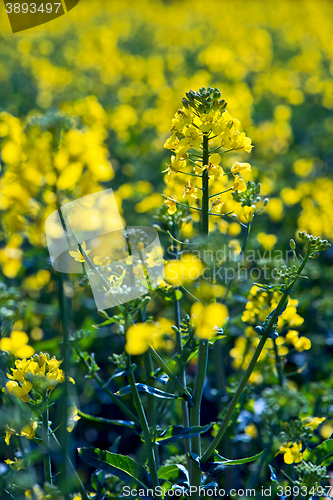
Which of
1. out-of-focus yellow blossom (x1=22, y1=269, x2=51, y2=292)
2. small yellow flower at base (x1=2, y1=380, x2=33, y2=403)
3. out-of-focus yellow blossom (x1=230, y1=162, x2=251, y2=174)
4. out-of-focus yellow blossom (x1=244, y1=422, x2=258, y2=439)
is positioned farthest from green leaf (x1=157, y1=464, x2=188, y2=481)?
out-of-focus yellow blossom (x1=22, y1=269, x2=51, y2=292)

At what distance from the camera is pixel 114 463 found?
5.05 ft

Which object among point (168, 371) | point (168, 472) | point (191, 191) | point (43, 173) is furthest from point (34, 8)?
point (168, 472)

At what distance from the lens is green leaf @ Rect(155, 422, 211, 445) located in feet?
4.70

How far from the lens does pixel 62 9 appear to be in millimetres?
2352

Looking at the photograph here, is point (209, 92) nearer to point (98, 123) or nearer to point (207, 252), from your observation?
point (207, 252)

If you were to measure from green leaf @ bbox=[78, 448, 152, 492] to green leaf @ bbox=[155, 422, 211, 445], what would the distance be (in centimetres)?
14

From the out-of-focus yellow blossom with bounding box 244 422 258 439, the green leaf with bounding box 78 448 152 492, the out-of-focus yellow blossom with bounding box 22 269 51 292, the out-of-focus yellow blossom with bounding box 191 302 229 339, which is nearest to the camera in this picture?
the out-of-focus yellow blossom with bounding box 191 302 229 339

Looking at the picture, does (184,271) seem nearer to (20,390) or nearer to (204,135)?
(204,135)

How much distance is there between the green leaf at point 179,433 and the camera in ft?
4.70

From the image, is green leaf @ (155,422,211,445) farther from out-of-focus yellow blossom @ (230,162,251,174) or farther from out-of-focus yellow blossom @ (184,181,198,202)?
out-of-focus yellow blossom @ (230,162,251,174)

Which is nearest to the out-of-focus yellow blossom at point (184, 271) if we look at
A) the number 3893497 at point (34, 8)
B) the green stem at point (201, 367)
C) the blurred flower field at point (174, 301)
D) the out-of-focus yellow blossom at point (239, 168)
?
the blurred flower field at point (174, 301)

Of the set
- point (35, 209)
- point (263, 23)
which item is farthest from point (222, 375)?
point (263, 23)

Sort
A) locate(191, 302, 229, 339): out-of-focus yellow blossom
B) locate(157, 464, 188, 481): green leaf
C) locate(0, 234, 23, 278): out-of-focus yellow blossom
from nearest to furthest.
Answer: locate(191, 302, 229, 339): out-of-focus yellow blossom → locate(157, 464, 188, 481): green leaf → locate(0, 234, 23, 278): out-of-focus yellow blossom

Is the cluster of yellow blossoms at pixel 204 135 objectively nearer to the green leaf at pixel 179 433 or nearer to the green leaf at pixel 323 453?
the green leaf at pixel 179 433
